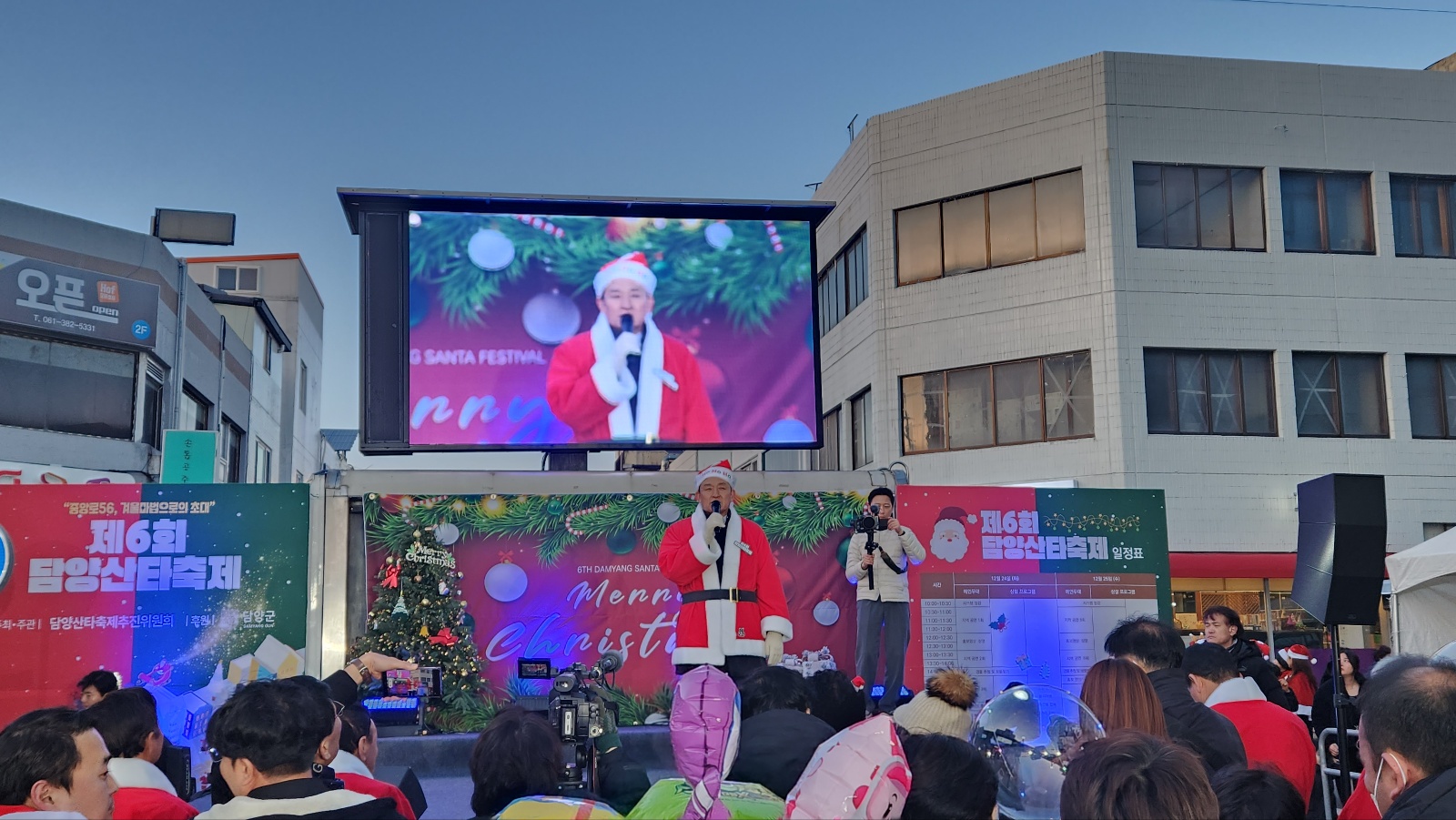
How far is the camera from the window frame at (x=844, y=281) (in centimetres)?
2244

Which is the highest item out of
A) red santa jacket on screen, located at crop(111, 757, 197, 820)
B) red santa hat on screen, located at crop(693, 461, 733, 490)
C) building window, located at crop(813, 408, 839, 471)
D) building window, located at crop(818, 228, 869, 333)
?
building window, located at crop(818, 228, 869, 333)

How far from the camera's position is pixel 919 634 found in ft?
31.8

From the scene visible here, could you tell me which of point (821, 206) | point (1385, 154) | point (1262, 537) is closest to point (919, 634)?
point (821, 206)

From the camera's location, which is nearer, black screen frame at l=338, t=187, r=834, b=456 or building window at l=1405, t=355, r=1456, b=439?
black screen frame at l=338, t=187, r=834, b=456

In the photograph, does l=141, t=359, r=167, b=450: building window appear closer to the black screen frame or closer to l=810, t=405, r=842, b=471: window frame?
the black screen frame

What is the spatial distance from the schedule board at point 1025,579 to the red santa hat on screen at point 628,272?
9.77 feet

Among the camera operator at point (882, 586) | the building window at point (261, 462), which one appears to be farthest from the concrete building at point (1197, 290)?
the building window at point (261, 462)

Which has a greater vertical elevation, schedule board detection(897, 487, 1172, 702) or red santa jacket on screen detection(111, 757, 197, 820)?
schedule board detection(897, 487, 1172, 702)

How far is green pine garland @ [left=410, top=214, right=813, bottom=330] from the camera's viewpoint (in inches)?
424

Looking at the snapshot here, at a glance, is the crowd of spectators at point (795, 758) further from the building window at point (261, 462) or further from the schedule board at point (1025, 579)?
the building window at point (261, 462)

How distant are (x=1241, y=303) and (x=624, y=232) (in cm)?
1252

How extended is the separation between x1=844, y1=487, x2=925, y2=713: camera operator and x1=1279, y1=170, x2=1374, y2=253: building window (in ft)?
45.2

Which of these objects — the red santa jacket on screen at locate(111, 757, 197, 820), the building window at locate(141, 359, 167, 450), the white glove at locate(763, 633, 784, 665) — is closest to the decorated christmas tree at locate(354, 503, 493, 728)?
the white glove at locate(763, 633, 784, 665)

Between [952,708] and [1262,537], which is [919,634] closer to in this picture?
[952,708]
